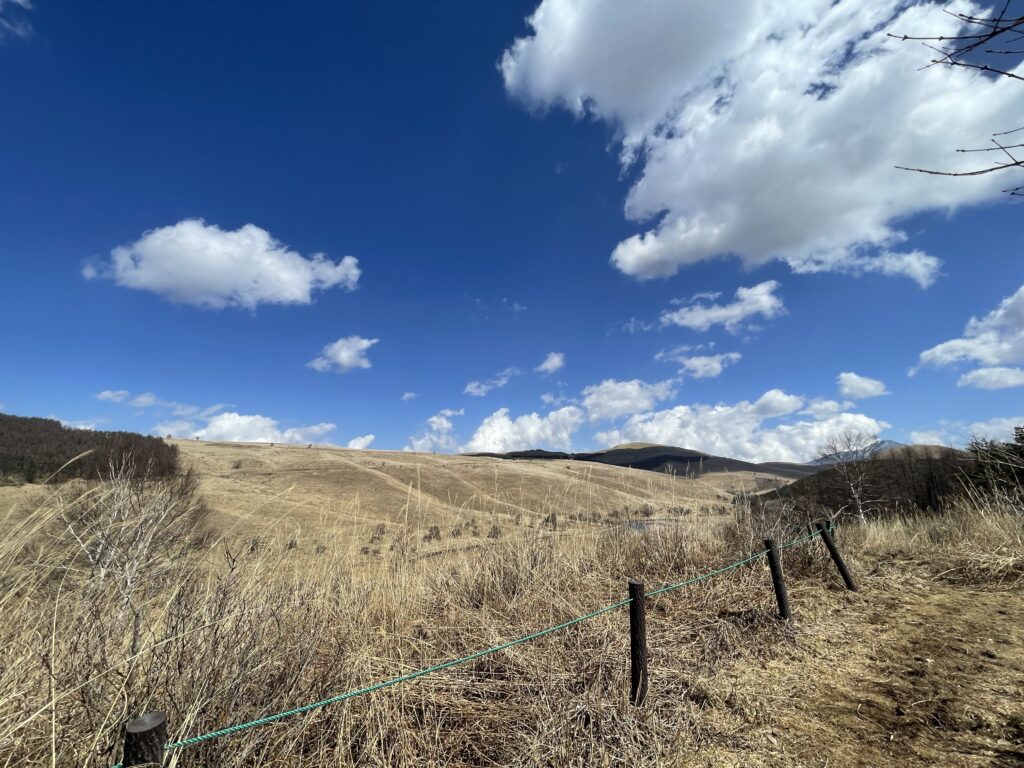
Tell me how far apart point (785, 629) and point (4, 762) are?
5.87 m

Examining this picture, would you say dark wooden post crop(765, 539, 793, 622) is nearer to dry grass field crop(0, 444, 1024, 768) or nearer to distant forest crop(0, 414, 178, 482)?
dry grass field crop(0, 444, 1024, 768)

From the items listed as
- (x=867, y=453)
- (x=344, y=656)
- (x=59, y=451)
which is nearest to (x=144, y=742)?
(x=344, y=656)

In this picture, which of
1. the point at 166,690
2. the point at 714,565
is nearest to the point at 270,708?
the point at 166,690

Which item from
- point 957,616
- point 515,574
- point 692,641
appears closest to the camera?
point 692,641

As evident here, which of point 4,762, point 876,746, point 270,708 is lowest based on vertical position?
point 876,746

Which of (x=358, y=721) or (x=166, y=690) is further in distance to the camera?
(x=358, y=721)

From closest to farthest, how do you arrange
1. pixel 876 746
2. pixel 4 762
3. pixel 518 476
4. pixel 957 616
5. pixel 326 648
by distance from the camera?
pixel 4 762 → pixel 876 746 → pixel 326 648 → pixel 957 616 → pixel 518 476

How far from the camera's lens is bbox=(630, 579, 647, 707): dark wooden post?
11.3ft

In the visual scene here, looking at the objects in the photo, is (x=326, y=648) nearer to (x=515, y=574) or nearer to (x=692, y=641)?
(x=515, y=574)

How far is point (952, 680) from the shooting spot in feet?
12.4

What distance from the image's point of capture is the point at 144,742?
5.14ft

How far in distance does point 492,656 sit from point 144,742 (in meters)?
3.00

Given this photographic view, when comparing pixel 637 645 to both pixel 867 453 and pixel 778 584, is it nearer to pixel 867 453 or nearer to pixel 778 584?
pixel 778 584

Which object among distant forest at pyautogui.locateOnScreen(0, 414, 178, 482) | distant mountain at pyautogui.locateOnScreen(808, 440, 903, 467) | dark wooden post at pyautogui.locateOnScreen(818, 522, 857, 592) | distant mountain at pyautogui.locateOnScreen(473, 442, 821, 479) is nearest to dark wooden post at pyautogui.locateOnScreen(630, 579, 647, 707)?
dark wooden post at pyautogui.locateOnScreen(818, 522, 857, 592)
